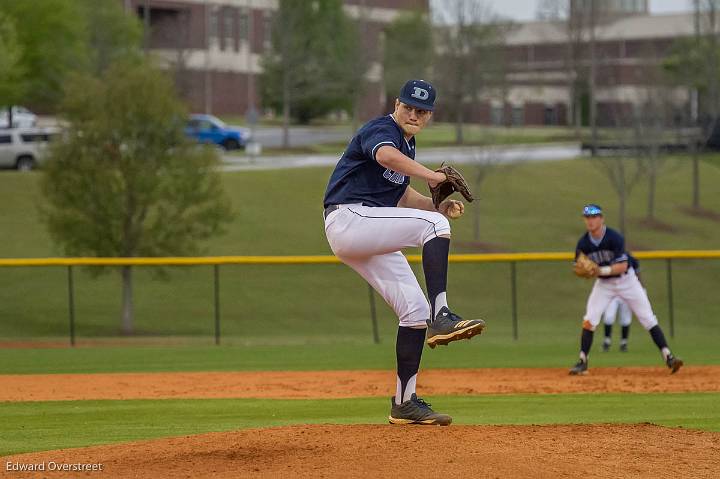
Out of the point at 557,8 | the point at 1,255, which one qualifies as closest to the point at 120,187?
the point at 1,255

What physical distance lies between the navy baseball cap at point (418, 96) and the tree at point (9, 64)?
2868 centimetres

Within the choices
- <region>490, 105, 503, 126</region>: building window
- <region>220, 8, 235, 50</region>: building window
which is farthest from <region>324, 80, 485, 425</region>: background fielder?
<region>490, 105, 503, 126</region>: building window

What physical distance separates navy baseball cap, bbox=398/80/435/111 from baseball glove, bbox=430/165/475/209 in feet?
1.35

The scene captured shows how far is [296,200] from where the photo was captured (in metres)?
38.5

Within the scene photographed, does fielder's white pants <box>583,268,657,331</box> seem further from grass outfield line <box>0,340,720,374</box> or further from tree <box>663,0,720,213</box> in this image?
tree <box>663,0,720,213</box>

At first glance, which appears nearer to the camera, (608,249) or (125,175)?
(608,249)

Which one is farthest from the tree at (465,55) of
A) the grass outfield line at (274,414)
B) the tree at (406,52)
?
the grass outfield line at (274,414)

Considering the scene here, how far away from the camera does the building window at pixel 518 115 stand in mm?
81062

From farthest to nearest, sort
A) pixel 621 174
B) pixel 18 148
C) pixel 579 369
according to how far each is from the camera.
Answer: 1. pixel 18 148
2. pixel 621 174
3. pixel 579 369

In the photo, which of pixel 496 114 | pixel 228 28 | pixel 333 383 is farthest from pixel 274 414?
pixel 496 114

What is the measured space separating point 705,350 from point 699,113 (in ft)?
113

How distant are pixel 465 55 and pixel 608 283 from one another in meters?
46.3

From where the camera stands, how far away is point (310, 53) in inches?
2335

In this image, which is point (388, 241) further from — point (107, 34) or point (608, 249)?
point (107, 34)
